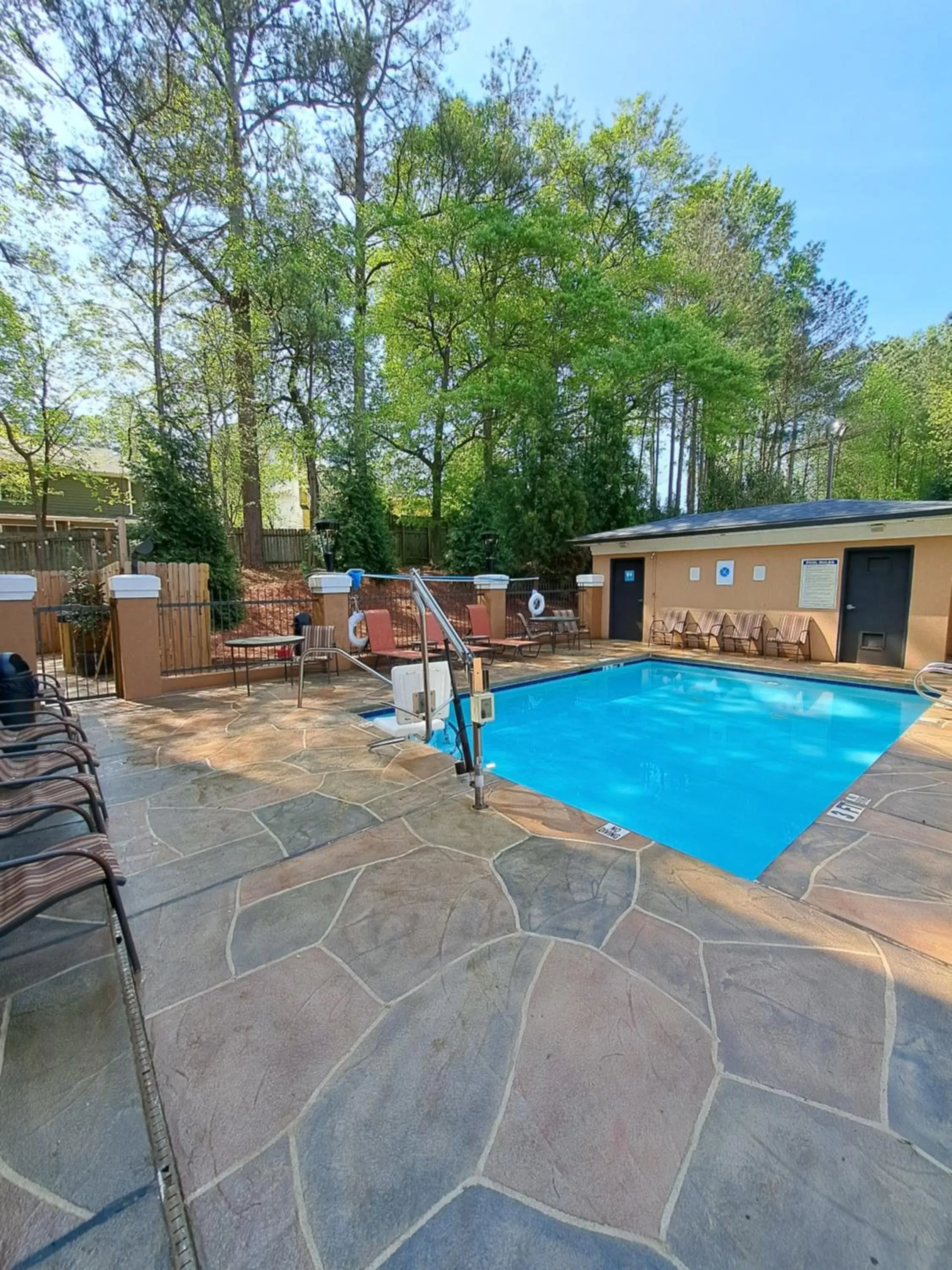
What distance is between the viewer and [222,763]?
430 centimetres

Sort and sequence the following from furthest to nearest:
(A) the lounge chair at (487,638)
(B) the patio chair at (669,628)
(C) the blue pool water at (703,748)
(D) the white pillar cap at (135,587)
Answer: (B) the patio chair at (669,628) < (A) the lounge chair at (487,638) < (D) the white pillar cap at (135,587) < (C) the blue pool water at (703,748)

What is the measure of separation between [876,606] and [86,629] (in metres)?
12.1

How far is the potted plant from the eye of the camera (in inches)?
292

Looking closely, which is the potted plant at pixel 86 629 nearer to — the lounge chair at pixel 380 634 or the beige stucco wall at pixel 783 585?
the lounge chair at pixel 380 634

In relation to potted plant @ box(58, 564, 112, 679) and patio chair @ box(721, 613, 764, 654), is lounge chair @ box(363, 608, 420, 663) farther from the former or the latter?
patio chair @ box(721, 613, 764, 654)

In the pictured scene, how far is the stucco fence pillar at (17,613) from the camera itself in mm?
5480

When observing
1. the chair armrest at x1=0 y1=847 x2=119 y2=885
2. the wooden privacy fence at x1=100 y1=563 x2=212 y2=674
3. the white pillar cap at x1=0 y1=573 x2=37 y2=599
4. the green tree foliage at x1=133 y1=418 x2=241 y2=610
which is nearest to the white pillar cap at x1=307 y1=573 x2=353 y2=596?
the wooden privacy fence at x1=100 y1=563 x2=212 y2=674

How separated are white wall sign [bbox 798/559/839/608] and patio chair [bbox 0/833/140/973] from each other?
1067cm

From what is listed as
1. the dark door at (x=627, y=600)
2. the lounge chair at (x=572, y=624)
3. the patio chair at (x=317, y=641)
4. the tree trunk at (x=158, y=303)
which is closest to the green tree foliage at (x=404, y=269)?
the tree trunk at (x=158, y=303)

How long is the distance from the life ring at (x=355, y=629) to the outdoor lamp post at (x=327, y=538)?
3.74 feet

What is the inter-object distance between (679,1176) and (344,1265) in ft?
2.57

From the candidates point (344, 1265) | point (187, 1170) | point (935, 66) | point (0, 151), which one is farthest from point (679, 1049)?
point (0, 151)

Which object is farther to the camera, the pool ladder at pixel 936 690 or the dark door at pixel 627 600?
the dark door at pixel 627 600

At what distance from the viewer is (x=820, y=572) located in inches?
376
